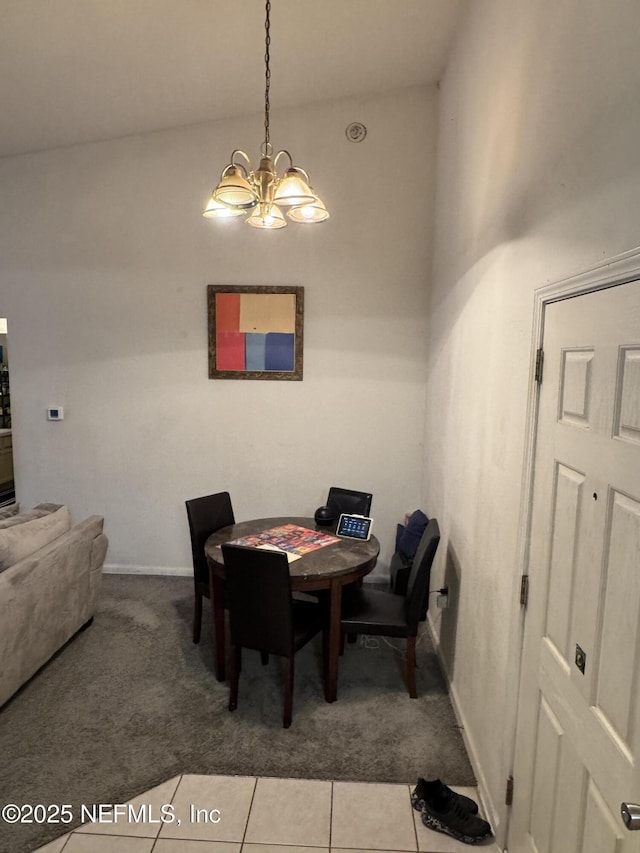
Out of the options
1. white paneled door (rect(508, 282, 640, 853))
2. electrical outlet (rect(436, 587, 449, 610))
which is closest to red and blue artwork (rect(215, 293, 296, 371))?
electrical outlet (rect(436, 587, 449, 610))

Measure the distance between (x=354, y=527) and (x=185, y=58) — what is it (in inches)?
114

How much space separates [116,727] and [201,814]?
0.68 meters

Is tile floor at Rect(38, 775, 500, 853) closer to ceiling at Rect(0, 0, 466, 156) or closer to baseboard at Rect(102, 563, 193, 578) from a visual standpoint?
baseboard at Rect(102, 563, 193, 578)

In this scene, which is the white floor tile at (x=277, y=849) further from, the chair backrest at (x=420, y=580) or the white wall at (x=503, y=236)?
the chair backrest at (x=420, y=580)

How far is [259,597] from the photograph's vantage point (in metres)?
2.37

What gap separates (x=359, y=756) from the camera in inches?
87.7

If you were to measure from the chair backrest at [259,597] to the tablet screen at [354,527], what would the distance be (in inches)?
29.8

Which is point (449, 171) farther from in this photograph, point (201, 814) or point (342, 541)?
point (201, 814)

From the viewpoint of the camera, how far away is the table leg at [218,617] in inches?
105

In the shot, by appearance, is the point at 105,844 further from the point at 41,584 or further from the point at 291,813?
the point at 41,584

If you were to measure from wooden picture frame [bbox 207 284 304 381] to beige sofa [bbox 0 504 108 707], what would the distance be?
5.05 feet

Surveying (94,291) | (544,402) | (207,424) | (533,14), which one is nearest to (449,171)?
(533,14)

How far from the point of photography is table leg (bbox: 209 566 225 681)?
2677 millimetres

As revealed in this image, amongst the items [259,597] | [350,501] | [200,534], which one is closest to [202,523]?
[200,534]
